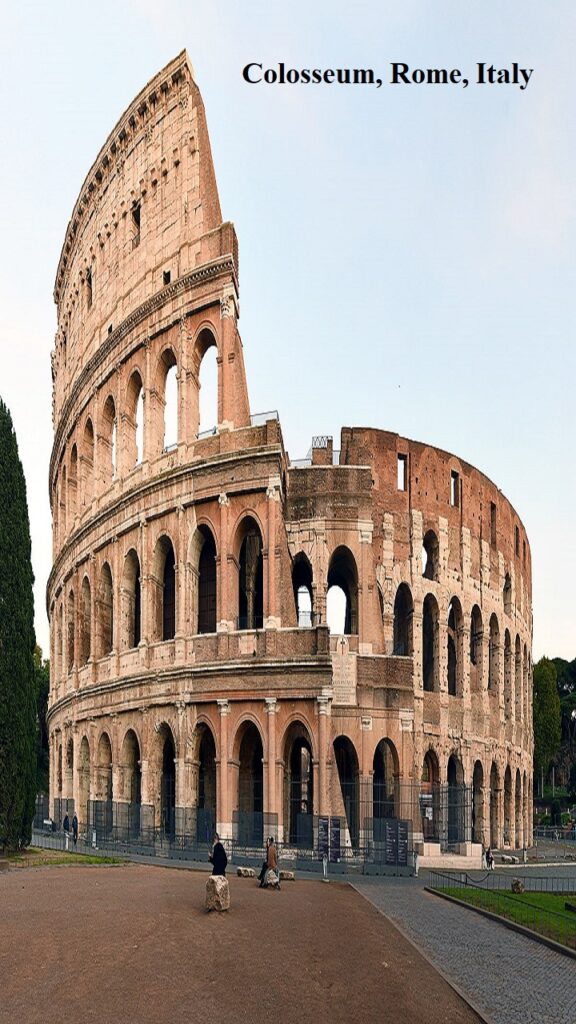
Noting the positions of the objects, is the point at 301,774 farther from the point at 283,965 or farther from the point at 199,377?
the point at 283,965

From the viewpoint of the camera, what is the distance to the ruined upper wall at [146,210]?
3425 centimetres

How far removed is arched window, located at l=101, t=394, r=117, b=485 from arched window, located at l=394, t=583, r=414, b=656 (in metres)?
11.4

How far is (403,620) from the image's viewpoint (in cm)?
3831

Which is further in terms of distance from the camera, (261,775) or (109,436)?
(109,436)

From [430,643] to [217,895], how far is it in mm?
24134

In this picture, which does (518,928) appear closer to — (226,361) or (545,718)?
(226,361)

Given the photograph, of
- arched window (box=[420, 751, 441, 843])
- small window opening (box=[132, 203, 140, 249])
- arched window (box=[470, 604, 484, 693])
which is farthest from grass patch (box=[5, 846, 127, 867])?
small window opening (box=[132, 203, 140, 249])

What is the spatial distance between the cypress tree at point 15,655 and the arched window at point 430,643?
52.2ft

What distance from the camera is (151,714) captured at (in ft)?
106

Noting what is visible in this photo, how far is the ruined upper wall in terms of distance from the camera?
112 ft

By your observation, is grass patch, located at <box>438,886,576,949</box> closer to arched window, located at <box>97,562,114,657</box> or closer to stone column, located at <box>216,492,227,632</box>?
stone column, located at <box>216,492,227,632</box>

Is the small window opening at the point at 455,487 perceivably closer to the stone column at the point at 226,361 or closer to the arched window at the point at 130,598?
the stone column at the point at 226,361

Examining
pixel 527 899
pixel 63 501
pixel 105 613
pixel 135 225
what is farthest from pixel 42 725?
pixel 527 899

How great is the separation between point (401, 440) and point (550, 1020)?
27.5 m
